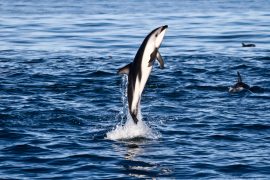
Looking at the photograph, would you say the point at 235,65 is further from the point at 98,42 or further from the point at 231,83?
the point at 98,42

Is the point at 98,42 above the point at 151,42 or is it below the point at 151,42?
below

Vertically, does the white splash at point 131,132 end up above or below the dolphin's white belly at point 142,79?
below

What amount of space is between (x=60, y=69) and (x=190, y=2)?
44.1 metres

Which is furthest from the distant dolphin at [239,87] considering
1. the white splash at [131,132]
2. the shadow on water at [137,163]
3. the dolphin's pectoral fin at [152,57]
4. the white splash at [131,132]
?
the dolphin's pectoral fin at [152,57]

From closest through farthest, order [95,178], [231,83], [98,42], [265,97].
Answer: [95,178], [265,97], [231,83], [98,42]

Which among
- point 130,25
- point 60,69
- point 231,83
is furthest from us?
point 130,25

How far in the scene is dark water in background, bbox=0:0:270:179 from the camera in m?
17.1

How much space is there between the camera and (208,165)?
17.0 metres

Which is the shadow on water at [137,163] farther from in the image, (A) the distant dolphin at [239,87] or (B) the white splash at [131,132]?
(A) the distant dolphin at [239,87]

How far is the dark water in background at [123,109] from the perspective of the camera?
17.1 m

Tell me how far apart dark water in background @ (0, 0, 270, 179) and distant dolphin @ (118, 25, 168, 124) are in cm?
154

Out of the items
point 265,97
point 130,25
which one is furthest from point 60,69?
point 130,25

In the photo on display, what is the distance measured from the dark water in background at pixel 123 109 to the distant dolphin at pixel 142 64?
154 cm

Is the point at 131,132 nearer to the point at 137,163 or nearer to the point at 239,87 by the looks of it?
the point at 137,163
